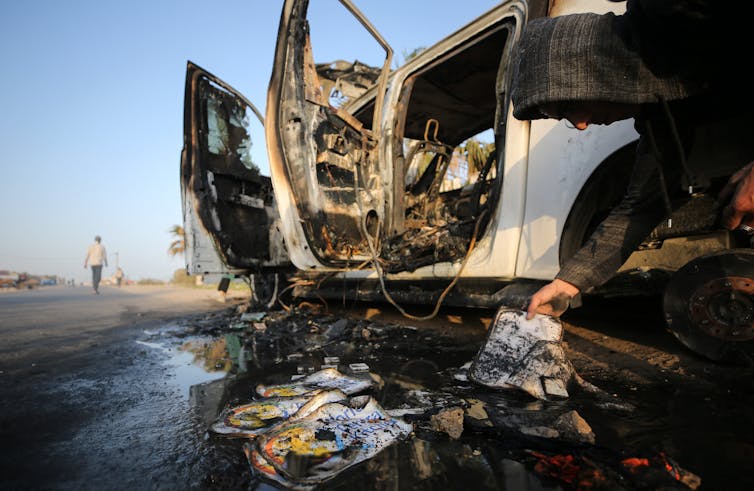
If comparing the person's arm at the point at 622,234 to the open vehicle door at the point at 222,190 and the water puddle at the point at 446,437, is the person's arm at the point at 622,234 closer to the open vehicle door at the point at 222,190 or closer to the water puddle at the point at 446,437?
the water puddle at the point at 446,437

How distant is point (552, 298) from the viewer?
58.7 inches

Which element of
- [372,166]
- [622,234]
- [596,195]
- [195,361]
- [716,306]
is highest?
[372,166]

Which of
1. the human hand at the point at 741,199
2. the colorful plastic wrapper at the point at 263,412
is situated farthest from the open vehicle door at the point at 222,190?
the human hand at the point at 741,199

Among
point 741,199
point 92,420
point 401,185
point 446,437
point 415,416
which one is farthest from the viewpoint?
point 401,185

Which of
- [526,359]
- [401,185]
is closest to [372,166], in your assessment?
[401,185]

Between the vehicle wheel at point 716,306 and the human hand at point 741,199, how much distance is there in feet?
1.69

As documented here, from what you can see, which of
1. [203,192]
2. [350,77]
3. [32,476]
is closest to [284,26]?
[203,192]

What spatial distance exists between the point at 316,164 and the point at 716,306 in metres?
2.40

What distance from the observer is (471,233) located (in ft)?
8.43

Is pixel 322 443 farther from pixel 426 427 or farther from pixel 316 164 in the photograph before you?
pixel 316 164

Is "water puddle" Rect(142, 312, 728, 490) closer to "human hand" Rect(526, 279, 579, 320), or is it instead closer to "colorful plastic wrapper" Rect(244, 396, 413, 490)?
"colorful plastic wrapper" Rect(244, 396, 413, 490)

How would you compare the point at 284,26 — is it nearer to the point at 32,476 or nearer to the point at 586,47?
the point at 586,47

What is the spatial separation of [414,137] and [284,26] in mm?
2852

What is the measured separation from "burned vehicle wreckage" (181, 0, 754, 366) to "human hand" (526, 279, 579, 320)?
0.47 metres
